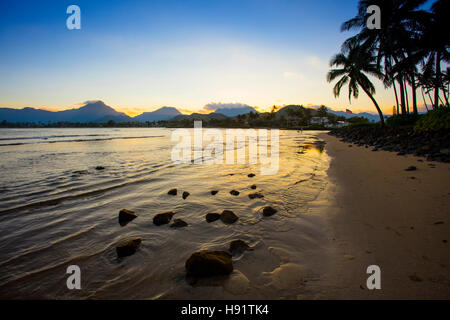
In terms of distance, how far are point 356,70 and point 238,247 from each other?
33571mm

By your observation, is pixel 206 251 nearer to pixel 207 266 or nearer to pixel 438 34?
pixel 207 266

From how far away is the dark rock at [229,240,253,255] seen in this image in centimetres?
271

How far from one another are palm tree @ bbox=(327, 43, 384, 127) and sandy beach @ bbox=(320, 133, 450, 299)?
25284 mm

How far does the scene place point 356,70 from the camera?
2695 cm

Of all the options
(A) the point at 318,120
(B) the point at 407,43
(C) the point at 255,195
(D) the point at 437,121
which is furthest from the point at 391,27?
(A) the point at 318,120

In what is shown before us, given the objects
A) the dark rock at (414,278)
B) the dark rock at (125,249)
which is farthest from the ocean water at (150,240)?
the dark rock at (414,278)

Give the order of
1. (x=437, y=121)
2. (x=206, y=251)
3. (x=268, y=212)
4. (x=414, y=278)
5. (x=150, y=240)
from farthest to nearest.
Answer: (x=437, y=121), (x=268, y=212), (x=150, y=240), (x=206, y=251), (x=414, y=278)

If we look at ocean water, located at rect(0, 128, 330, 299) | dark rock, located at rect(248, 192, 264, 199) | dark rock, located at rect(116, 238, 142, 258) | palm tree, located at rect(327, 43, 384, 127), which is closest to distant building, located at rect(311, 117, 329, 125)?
palm tree, located at rect(327, 43, 384, 127)

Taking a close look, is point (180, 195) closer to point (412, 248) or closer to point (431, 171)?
point (412, 248)

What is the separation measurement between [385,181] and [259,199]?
3.98 meters

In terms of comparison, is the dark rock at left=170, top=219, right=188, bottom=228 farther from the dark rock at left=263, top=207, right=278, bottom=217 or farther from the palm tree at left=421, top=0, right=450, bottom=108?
the palm tree at left=421, top=0, right=450, bottom=108

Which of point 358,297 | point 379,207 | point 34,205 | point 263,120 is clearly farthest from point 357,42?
point 263,120

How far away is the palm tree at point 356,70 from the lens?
82.7ft

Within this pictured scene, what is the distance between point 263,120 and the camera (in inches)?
4926
